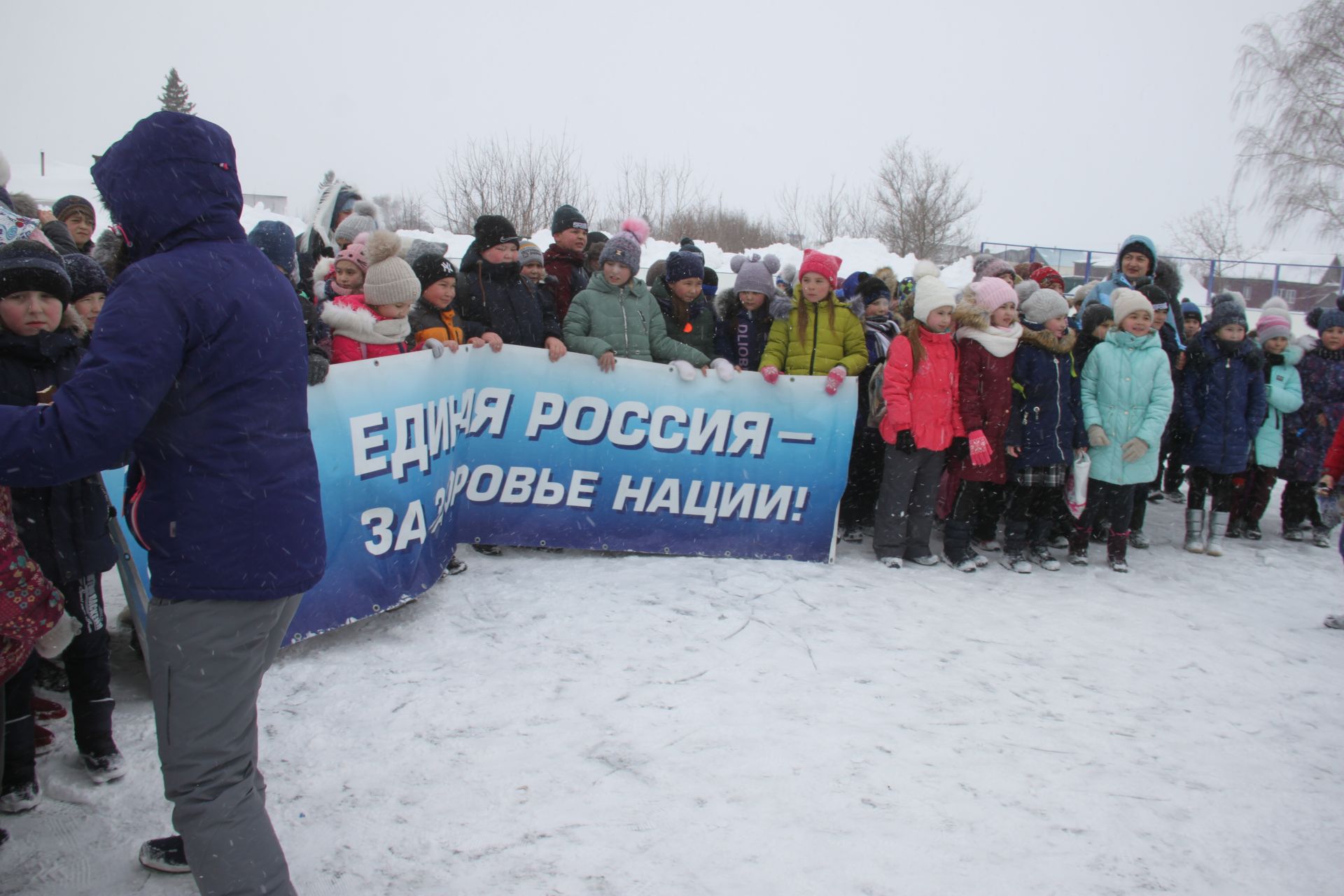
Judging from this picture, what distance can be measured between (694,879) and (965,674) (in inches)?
80.7

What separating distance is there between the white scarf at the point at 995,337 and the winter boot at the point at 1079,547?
57.1 inches

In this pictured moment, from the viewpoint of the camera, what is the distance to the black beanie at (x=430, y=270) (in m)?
4.78

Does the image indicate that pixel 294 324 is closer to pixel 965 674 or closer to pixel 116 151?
pixel 116 151

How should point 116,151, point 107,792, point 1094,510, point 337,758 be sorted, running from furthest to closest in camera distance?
point 1094,510
point 337,758
point 107,792
point 116,151

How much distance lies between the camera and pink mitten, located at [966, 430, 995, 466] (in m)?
5.69

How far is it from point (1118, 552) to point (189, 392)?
19.9 ft

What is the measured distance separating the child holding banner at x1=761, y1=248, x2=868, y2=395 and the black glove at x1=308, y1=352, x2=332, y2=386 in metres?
3.02

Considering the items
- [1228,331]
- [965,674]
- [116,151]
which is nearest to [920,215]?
[1228,331]

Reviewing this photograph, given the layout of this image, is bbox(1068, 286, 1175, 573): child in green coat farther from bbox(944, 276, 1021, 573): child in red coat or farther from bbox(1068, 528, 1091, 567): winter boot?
bbox(944, 276, 1021, 573): child in red coat

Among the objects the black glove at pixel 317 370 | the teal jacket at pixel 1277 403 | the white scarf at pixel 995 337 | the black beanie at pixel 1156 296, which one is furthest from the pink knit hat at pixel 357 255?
the teal jacket at pixel 1277 403

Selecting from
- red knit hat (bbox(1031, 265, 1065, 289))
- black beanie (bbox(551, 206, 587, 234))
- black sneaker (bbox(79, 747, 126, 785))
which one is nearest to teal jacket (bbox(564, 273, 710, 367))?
black beanie (bbox(551, 206, 587, 234))

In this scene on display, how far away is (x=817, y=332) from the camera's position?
5887 mm

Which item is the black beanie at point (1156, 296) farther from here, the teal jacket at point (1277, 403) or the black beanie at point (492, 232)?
the black beanie at point (492, 232)

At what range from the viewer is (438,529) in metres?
4.70
